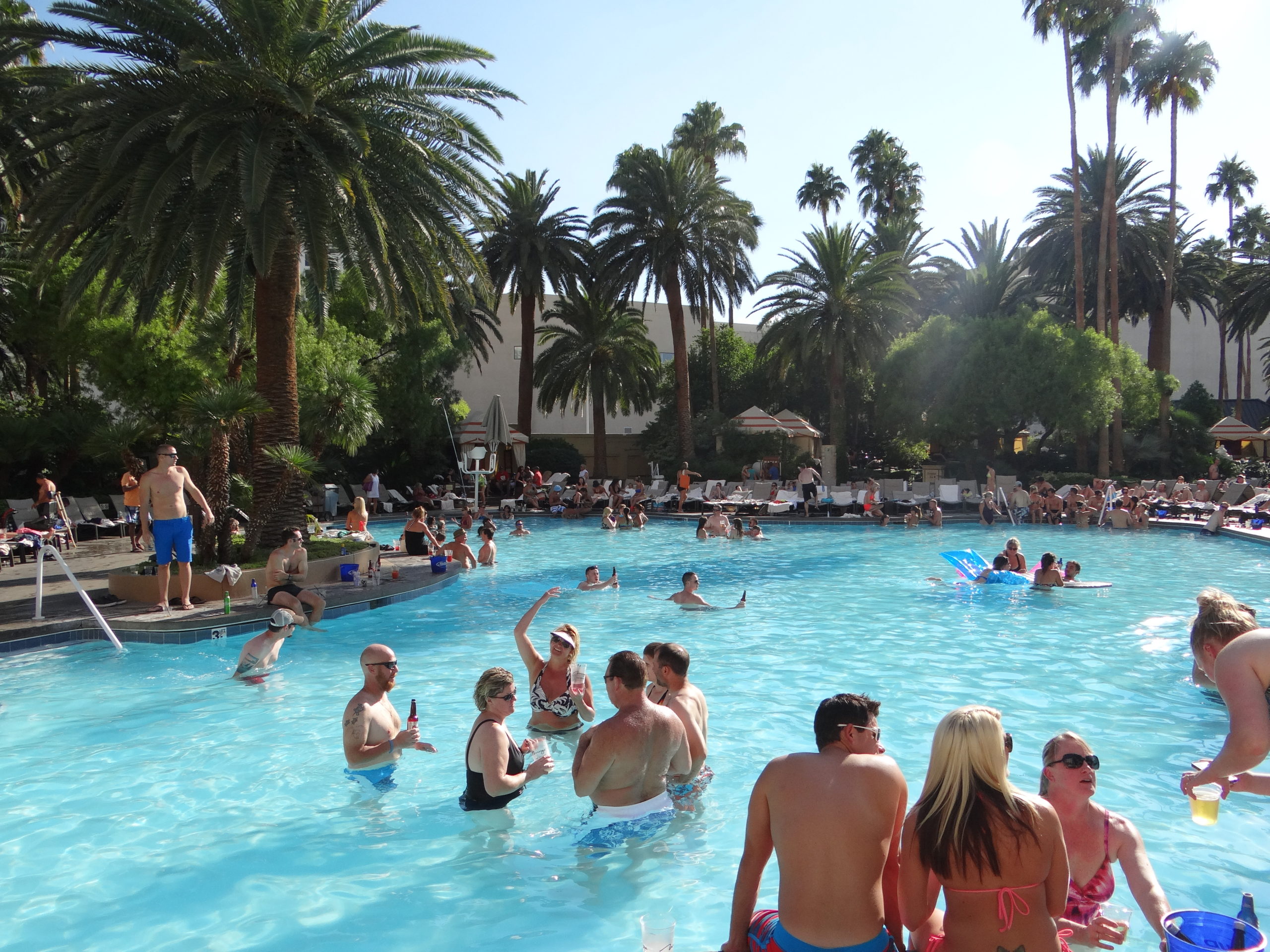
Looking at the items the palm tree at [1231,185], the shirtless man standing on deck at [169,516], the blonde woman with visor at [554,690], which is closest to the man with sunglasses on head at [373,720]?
the blonde woman with visor at [554,690]

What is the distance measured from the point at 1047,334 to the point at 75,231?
27.9 meters

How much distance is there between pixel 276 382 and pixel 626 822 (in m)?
11.4

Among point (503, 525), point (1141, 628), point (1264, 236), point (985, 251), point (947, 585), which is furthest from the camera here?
point (1264, 236)

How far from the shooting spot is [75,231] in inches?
531

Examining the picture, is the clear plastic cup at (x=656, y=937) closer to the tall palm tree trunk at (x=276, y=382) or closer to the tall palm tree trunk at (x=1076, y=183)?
the tall palm tree trunk at (x=276, y=382)

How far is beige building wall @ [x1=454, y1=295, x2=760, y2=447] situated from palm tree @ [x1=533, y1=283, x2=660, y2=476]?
16.3 ft

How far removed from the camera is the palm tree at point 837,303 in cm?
3466

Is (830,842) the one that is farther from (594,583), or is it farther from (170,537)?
(594,583)

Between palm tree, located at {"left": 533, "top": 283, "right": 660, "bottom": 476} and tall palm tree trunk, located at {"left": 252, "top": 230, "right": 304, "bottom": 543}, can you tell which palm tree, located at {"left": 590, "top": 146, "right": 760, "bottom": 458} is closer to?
palm tree, located at {"left": 533, "top": 283, "right": 660, "bottom": 476}

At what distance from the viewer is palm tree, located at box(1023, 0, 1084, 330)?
3192 cm

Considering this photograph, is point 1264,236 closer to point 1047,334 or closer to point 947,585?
point 1047,334

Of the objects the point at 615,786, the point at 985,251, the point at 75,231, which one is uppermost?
the point at 985,251

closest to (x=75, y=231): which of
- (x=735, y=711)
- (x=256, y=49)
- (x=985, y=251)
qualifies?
(x=256, y=49)

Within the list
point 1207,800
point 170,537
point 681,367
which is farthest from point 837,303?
point 1207,800
